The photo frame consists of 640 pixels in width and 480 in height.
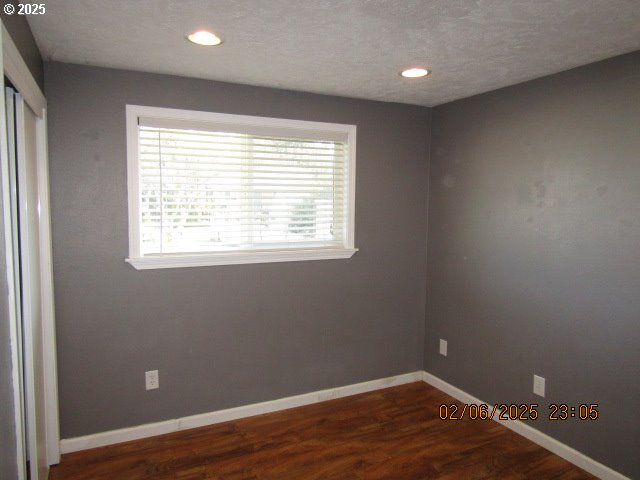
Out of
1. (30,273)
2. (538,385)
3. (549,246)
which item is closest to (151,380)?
(30,273)

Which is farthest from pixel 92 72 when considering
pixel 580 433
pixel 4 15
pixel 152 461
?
pixel 580 433

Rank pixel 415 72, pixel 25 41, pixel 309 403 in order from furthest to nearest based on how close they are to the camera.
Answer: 1. pixel 309 403
2. pixel 415 72
3. pixel 25 41

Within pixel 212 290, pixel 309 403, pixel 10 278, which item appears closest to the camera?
pixel 10 278

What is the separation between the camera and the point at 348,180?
10.7ft

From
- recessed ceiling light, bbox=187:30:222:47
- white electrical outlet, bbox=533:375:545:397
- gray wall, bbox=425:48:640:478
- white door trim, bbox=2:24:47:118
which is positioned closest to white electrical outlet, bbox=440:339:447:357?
gray wall, bbox=425:48:640:478

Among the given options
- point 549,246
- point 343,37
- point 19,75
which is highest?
point 343,37

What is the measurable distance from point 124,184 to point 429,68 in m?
1.87

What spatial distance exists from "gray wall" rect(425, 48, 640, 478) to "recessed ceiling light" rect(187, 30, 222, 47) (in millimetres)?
1878

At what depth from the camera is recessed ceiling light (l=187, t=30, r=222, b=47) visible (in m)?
1.98

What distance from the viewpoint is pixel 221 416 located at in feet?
9.81

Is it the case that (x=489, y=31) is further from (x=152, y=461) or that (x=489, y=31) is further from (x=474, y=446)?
(x=152, y=461)

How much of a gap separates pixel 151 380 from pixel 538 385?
241 cm

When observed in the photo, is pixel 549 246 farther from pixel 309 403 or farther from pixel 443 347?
pixel 309 403

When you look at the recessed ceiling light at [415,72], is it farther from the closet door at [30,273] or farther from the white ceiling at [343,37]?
the closet door at [30,273]
